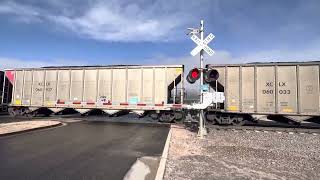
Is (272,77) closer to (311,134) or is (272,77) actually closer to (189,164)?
(311,134)

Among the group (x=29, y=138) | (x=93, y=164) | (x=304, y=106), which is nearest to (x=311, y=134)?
(x=304, y=106)

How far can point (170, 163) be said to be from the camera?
23.2 ft

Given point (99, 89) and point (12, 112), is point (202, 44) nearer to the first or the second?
point (99, 89)

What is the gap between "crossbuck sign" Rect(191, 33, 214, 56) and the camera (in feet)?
39.1

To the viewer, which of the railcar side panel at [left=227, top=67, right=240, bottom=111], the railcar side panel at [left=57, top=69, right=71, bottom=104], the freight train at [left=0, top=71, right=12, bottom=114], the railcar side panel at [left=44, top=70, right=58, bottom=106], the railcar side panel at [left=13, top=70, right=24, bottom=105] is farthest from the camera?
the freight train at [left=0, top=71, right=12, bottom=114]

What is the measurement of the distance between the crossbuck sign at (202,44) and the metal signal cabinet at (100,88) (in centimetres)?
625

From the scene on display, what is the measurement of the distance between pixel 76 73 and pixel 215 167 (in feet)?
51.9

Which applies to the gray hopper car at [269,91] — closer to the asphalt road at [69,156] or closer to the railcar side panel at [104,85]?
the asphalt road at [69,156]

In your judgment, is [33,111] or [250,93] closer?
[250,93]

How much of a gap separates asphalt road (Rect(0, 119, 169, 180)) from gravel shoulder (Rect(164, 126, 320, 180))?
1125mm

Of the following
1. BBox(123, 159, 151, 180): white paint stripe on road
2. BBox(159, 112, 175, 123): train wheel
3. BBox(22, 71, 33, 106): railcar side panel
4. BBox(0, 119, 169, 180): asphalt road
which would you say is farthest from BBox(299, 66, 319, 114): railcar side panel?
BBox(22, 71, 33, 106): railcar side panel

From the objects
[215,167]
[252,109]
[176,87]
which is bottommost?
[215,167]

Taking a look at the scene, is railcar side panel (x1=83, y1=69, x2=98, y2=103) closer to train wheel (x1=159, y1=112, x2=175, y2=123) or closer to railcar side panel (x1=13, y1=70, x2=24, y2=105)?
train wheel (x1=159, y1=112, x2=175, y2=123)

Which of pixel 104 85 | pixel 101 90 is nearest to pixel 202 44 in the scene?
pixel 104 85
